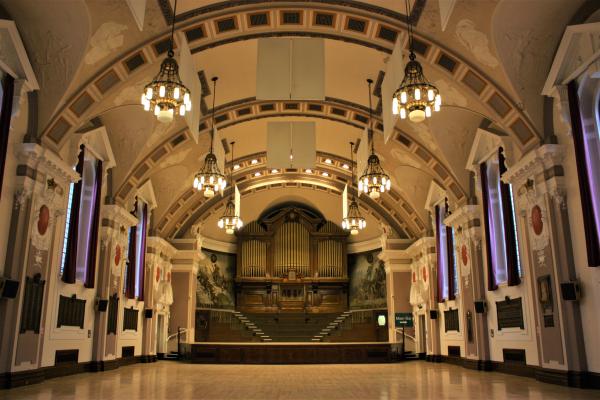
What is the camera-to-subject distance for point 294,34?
13914 millimetres

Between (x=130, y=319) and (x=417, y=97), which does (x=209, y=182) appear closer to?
(x=417, y=97)

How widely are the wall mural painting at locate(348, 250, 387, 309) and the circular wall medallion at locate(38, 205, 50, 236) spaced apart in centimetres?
1998

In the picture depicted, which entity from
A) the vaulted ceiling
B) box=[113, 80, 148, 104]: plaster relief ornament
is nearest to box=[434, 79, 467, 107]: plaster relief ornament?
the vaulted ceiling

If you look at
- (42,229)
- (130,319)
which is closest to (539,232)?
(42,229)

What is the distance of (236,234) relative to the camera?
32250 mm

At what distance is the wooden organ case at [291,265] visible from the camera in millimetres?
31703

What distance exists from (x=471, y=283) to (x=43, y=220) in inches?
506

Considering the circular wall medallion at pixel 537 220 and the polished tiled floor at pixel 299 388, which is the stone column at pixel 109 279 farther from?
the circular wall medallion at pixel 537 220

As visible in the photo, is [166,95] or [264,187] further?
[264,187]

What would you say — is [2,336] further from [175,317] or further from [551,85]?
[175,317]

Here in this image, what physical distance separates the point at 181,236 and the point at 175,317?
4.09 metres

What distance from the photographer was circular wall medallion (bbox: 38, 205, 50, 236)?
12.4 m

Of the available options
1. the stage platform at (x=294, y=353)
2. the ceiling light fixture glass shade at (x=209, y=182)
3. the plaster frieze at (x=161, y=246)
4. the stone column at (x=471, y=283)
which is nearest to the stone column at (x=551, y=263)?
the stone column at (x=471, y=283)

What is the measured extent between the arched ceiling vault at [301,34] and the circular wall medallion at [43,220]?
165 cm
